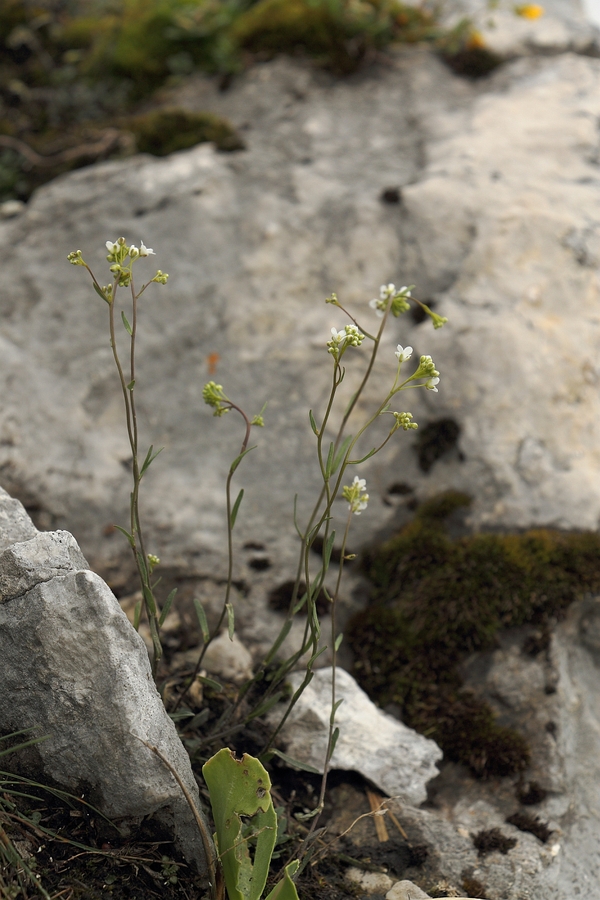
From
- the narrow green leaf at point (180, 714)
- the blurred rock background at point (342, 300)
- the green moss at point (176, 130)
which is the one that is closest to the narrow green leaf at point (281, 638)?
the narrow green leaf at point (180, 714)

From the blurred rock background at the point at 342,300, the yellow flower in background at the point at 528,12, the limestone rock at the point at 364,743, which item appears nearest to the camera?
the limestone rock at the point at 364,743

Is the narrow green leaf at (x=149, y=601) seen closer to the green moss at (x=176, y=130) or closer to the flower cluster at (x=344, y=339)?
the flower cluster at (x=344, y=339)

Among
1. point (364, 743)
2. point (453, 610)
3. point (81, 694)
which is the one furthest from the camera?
point (453, 610)

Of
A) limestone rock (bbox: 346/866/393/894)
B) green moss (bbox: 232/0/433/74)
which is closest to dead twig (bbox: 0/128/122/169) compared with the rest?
green moss (bbox: 232/0/433/74)

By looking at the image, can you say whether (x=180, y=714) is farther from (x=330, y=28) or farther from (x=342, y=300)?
(x=330, y=28)

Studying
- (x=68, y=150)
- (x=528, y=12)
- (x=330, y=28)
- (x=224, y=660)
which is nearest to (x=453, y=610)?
(x=224, y=660)

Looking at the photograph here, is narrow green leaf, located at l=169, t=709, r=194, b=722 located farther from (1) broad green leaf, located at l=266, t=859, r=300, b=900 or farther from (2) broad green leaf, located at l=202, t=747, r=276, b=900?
(1) broad green leaf, located at l=266, t=859, r=300, b=900

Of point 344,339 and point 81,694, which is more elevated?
point 344,339
